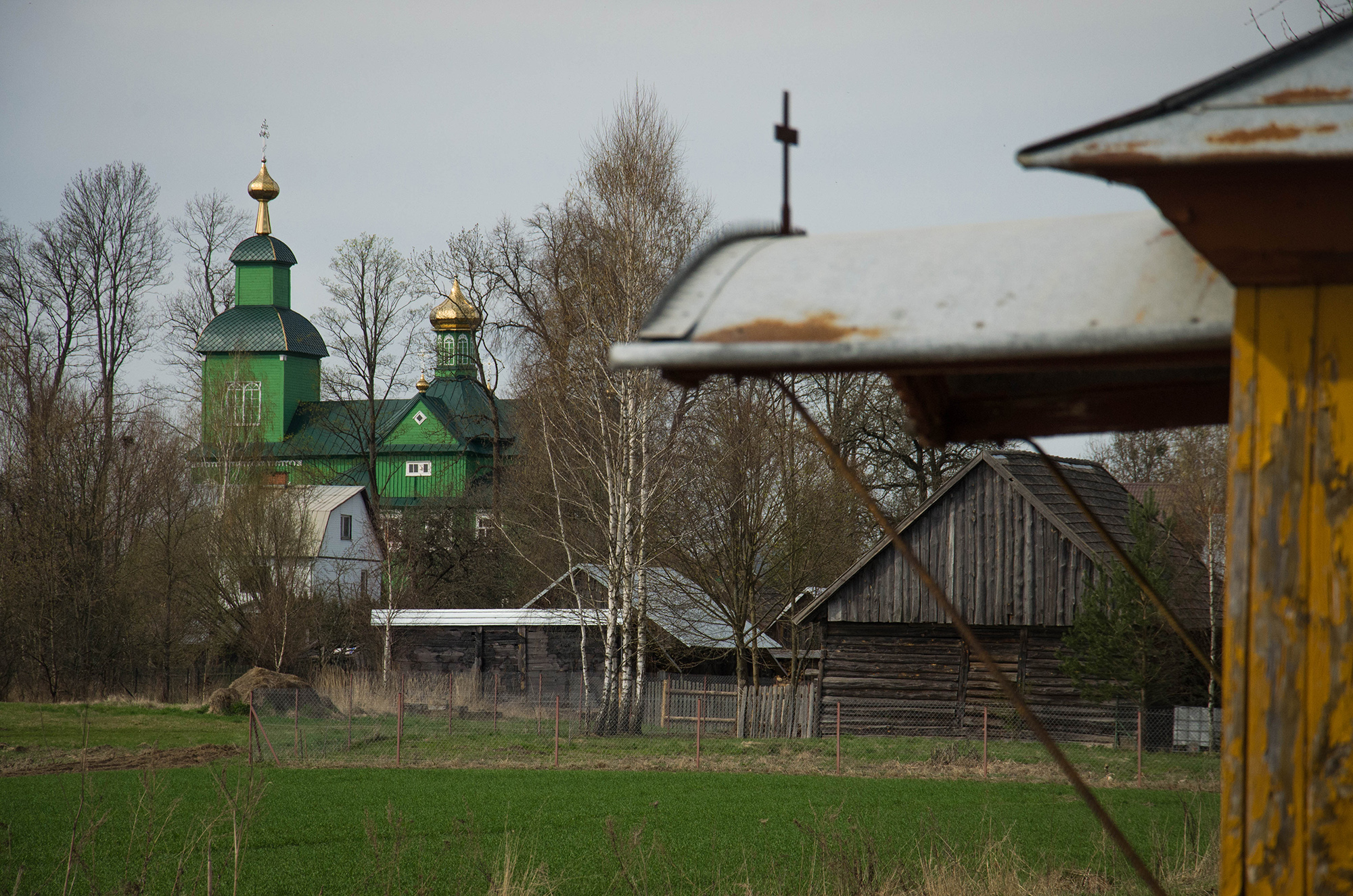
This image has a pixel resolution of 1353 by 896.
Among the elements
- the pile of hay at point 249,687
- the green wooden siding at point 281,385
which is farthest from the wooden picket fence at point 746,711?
the green wooden siding at point 281,385

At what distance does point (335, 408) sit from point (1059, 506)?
3748 cm

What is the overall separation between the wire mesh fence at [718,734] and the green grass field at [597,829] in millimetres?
1407

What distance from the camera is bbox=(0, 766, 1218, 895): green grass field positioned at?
927 cm

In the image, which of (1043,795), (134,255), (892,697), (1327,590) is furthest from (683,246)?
(134,255)

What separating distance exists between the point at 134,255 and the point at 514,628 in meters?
20.7

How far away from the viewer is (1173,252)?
184 cm

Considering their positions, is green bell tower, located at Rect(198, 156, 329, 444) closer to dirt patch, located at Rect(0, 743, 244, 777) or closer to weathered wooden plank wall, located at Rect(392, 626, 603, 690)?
weathered wooden plank wall, located at Rect(392, 626, 603, 690)

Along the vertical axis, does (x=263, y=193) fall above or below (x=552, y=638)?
above

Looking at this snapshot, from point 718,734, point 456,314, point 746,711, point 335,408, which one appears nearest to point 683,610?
point 746,711

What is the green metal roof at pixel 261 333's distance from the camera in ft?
158

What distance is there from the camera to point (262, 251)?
5053 cm

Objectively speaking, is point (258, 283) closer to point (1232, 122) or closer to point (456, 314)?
point (456, 314)

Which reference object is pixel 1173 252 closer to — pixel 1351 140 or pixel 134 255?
pixel 1351 140

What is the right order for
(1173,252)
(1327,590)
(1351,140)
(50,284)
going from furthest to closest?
(50,284)
(1173,252)
(1327,590)
(1351,140)
